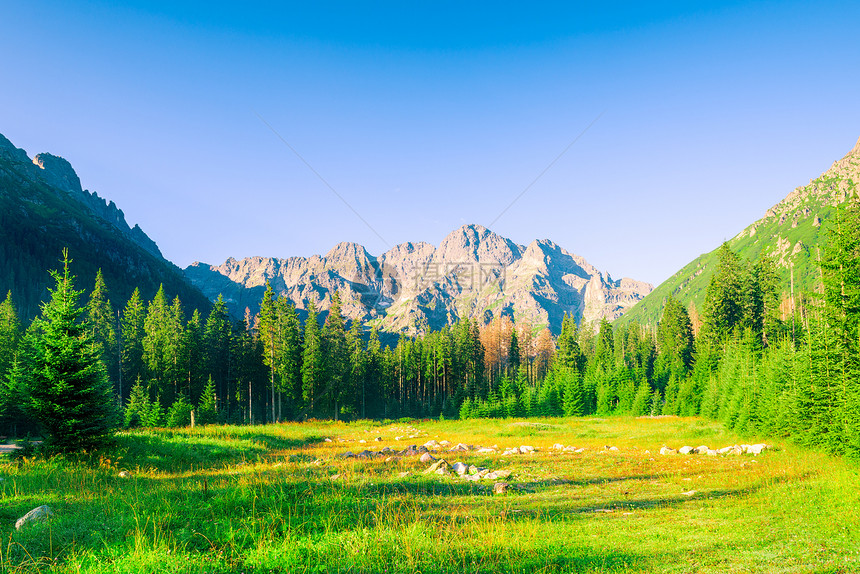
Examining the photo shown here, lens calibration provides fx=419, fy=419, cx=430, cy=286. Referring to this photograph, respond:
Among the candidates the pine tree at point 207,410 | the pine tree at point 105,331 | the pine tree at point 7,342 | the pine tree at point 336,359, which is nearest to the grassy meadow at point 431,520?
the pine tree at point 207,410

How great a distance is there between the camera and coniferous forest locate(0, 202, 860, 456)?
20969 millimetres

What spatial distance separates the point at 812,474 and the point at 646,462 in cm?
626

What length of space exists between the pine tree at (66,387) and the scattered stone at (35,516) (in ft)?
30.4

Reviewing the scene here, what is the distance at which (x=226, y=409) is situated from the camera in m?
69.8

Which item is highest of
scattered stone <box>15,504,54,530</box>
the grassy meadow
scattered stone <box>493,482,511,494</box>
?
scattered stone <box>15,504,54,530</box>

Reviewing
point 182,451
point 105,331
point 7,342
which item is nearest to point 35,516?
point 182,451

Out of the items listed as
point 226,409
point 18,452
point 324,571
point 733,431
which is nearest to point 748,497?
point 324,571

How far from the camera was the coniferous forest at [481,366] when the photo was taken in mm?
20969

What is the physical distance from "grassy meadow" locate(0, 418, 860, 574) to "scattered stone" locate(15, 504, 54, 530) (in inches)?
8.9

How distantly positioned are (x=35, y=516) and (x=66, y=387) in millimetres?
9753

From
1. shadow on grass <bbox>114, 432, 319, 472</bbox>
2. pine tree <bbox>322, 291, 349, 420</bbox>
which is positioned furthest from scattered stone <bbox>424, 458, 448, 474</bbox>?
pine tree <bbox>322, 291, 349, 420</bbox>

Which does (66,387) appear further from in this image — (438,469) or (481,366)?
(481,366)

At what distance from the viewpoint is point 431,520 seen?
31.2ft

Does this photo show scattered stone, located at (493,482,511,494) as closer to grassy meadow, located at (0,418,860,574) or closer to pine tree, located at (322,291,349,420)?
grassy meadow, located at (0,418,860,574)
